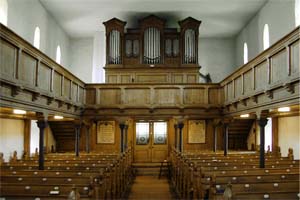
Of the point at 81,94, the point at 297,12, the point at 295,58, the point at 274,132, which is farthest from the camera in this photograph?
the point at 274,132

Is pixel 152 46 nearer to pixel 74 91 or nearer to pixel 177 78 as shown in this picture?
pixel 177 78

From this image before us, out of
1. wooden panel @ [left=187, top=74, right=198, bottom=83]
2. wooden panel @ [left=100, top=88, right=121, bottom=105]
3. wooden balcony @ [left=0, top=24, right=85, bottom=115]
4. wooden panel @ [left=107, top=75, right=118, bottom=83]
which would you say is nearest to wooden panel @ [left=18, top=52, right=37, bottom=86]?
wooden balcony @ [left=0, top=24, right=85, bottom=115]

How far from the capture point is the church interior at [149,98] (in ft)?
24.9

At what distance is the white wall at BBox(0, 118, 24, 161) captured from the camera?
43.0ft

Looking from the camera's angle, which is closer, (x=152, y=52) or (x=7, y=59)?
(x=7, y=59)

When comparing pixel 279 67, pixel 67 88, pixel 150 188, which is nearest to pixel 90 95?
pixel 67 88

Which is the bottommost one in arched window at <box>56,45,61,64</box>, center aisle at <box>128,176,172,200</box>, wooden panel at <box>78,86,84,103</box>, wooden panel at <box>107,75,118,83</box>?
center aisle at <box>128,176,172,200</box>

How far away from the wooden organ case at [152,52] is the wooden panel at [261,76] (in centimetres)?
795

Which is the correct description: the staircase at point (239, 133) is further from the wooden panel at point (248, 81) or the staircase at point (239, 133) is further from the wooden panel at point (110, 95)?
the wooden panel at point (248, 81)

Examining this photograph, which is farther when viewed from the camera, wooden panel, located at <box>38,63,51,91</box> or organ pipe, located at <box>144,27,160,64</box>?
organ pipe, located at <box>144,27,160,64</box>

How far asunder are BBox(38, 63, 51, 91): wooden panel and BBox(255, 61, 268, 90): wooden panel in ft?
19.5

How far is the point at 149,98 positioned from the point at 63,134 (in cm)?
626

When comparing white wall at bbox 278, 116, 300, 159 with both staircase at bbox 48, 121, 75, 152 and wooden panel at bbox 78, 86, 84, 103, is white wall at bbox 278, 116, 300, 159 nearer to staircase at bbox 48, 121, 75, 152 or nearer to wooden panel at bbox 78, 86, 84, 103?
wooden panel at bbox 78, 86, 84, 103

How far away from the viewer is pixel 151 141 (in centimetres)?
1997
